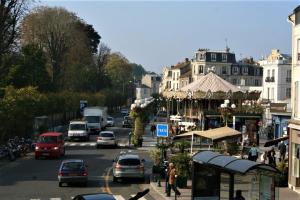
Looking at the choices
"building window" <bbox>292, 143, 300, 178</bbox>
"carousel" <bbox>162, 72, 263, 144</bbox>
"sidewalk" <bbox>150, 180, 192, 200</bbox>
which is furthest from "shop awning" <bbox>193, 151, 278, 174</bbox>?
"carousel" <bbox>162, 72, 263, 144</bbox>

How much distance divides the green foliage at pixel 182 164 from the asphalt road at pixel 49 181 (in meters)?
2.14

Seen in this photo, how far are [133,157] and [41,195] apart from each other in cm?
626

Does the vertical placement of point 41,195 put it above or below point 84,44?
below

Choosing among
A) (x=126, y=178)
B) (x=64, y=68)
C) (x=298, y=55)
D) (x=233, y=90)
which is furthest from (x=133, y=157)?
(x=64, y=68)

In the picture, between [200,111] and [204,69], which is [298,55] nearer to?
[200,111]

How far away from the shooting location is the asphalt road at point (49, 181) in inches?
1107

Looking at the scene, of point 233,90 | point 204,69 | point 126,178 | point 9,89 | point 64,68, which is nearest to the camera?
point 126,178

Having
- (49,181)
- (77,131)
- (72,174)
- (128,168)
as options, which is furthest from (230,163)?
(77,131)

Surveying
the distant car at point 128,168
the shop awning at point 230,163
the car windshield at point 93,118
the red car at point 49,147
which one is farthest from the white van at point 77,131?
the shop awning at point 230,163

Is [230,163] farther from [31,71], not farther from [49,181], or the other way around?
[31,71]

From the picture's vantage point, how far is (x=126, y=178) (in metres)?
32.5

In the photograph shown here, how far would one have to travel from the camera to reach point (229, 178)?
19.1m

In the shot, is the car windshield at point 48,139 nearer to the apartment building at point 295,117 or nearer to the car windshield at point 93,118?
the apartment building at point 295,117

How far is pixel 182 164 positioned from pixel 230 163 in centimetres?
1248
